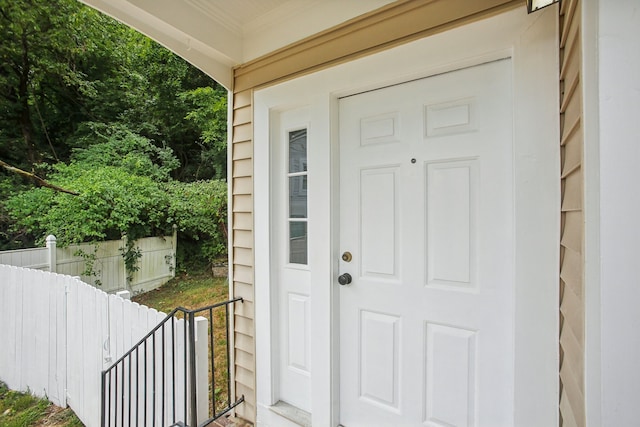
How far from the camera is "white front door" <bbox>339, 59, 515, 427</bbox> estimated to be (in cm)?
119

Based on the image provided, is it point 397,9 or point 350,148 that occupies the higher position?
point 397,9

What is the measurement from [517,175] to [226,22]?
186 centimetres

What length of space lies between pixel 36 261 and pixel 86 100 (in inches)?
158

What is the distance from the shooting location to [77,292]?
7.97 ft

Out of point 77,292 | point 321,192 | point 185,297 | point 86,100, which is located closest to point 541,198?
point 321,192

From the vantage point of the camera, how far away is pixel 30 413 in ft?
8.20

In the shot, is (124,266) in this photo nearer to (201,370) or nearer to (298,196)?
(201,370)

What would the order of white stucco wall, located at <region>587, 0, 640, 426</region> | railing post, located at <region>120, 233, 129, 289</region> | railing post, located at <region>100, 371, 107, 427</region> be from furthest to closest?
1. railing post, located at <region>120, 233, 129, 289</region>
2. railing post, located at <region>100, 371, 107, 427</region>
3. white stucco wall, located at <region>587, 0, 640, 426</region>

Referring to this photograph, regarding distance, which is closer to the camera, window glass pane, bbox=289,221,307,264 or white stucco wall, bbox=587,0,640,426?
white stucco wall, bbox=587,0,640,426

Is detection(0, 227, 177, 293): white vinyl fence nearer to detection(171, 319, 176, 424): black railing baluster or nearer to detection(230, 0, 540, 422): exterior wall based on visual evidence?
detection(171, 319, 176, 424): black railing baluster

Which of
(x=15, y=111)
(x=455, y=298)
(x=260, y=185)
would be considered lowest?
(x=455, y=298)

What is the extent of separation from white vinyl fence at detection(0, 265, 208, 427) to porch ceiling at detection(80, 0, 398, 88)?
1.67 meters

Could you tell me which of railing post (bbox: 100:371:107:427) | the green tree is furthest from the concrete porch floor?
the green tree

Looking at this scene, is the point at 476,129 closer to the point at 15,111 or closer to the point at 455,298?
the point at 455,298
